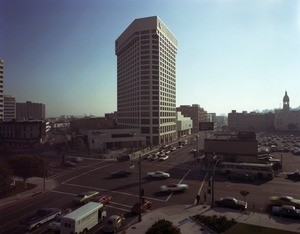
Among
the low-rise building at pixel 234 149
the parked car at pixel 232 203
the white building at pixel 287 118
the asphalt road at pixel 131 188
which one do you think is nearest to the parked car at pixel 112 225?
the asphalt road at pixel 131 188

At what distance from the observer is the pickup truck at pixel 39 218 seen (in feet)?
104

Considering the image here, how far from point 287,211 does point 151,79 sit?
315 ft

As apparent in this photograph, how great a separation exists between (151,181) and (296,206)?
88.5ft

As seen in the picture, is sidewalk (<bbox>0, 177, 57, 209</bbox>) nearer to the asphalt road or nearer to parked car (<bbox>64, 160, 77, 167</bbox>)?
the asphalt road

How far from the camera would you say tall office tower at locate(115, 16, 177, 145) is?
12262 cm

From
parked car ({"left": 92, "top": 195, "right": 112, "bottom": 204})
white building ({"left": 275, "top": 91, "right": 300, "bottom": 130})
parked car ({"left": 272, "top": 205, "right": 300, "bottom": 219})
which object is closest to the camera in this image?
parked car ({"left": 272, "top": 205, "right": 300, "bottom": 219})

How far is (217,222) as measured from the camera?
31.5m

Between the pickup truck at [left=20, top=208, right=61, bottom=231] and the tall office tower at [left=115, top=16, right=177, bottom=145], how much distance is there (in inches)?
3275

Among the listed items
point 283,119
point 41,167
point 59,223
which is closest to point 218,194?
point 59,223

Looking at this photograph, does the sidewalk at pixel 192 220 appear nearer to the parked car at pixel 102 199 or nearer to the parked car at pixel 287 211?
the parked car at pixel 287 211

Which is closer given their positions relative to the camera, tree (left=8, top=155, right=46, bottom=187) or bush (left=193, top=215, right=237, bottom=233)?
bush (left=193, top=215, right=237, bottom=233)

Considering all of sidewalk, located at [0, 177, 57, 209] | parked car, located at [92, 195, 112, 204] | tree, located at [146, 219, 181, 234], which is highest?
tree, located at [146, 219, 181, 234]

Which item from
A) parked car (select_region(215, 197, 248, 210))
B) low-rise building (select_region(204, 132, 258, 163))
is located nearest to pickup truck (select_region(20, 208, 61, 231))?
parked car (select_region(215, 197, 248, 210))

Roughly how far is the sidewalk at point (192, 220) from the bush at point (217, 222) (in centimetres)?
89
